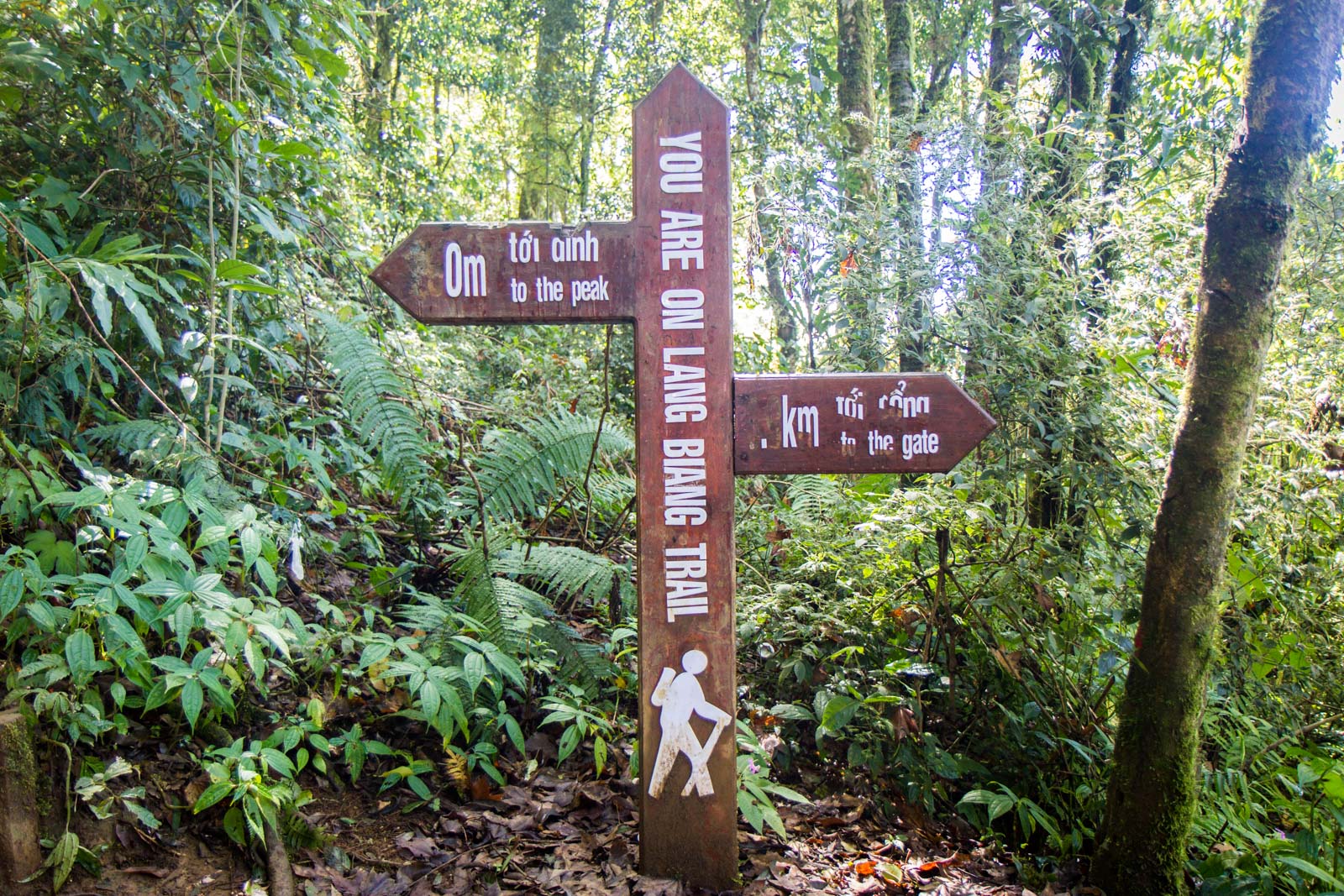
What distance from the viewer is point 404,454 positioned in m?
4.00

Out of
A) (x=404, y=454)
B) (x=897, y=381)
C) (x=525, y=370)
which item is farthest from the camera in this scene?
(x=525, y=370)

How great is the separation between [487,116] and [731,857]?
13.1 metres

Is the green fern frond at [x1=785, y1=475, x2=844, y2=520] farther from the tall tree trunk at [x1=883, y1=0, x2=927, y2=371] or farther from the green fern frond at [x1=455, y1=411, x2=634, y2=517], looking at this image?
the green fern frond at [x1=455, y1=411, x2=634, y2=517]

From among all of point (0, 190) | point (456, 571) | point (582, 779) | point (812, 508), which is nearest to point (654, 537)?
point (582, 779)

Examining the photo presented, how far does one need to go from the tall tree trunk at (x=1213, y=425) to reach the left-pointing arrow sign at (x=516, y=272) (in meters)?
1.90

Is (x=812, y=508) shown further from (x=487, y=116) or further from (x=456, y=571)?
(x=487, y=116)

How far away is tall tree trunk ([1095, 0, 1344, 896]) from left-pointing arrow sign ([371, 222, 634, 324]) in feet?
6.23

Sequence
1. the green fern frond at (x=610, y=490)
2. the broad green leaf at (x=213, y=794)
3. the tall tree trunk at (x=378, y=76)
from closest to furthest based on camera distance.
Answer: the broad green leaf at (x=213, y=794), the green fern frond at (x=610, y=490), the tall tree trunk at (x=378, y=76)

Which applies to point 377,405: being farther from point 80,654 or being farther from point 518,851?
point 518,851

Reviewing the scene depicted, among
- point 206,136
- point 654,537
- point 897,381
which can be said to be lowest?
point 654,537

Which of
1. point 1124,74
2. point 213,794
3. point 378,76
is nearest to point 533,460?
point 213,794

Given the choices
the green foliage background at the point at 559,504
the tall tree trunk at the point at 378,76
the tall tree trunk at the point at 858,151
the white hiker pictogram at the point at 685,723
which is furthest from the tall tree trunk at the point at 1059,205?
the tall tree trunk at the point at 378,76

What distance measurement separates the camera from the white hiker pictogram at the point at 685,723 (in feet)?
8.89

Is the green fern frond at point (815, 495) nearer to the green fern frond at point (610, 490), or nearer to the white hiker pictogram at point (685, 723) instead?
the green fern frond at point (610, 490)
